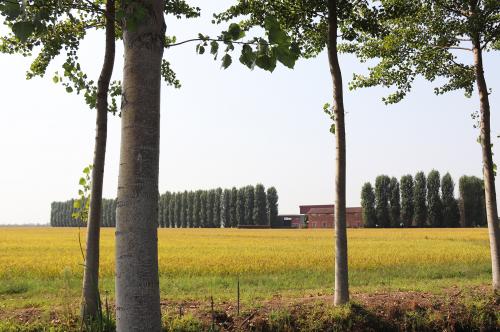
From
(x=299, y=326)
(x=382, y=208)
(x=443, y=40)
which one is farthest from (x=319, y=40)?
(x=382, y=208)

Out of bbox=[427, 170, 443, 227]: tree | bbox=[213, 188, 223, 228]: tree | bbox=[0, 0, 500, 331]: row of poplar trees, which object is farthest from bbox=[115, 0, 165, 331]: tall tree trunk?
bbox=[213, 188, 223, 228]: tree

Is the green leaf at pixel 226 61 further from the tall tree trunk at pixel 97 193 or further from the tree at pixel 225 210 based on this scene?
the tree at pixel 225 210

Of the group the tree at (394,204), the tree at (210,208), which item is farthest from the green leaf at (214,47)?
the tree at (210,208)

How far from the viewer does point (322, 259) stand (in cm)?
2327

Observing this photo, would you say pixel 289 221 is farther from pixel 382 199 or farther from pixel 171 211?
pixel 382 199

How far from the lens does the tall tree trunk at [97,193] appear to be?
7684 millimetres

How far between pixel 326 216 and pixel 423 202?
22.5 m

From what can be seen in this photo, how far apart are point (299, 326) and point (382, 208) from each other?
87479 mm

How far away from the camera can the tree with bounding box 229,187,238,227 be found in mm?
115875

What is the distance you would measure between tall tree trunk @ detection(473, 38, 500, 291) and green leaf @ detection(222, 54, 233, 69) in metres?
10.0

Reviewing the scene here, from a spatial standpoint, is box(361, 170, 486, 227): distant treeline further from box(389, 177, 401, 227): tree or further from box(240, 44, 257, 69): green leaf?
box(240, 44, 257, 69): green leaf

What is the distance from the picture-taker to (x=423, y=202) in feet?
296

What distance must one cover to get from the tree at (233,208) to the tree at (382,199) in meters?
34.5

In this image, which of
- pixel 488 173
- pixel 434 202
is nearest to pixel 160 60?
pixel 488 173
